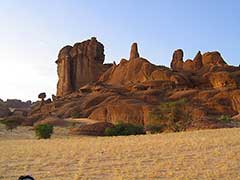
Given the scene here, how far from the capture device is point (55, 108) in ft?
227

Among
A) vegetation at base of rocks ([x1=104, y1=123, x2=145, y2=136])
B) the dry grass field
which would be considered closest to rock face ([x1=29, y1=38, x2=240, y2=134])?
vegetation at base of rocks ([x1=104, y1=123, x2=145, y2=136])

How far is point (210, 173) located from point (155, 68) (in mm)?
64478

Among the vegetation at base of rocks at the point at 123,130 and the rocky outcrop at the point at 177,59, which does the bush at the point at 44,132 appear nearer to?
the vegetation at base of rocks at the point at 123,130

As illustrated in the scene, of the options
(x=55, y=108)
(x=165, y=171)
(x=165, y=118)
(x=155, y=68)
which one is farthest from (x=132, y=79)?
(x=165, y=171)

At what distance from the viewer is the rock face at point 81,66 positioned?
306 ft

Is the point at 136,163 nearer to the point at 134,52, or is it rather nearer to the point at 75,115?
the point at 75,115

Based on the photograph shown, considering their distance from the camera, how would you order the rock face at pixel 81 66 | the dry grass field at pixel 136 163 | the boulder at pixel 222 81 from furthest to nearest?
1. the rock face at pixel 81 66
2. the boulder at pixel 222 81
3. the dry grass field at pixel 136 163

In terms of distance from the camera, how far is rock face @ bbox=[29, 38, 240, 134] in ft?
176

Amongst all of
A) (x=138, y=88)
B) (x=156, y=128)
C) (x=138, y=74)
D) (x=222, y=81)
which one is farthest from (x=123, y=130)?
(x=138, y=74)

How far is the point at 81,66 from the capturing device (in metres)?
94.0

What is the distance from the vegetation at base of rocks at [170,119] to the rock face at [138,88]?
3.68 ft

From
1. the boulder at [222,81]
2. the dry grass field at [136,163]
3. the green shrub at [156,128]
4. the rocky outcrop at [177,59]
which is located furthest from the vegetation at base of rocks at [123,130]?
the rocky outcrop at [177,59]

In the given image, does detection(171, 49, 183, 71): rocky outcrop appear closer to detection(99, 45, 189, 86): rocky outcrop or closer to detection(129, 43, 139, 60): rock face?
detection(99, 45, 189, 86): rocky outcrop

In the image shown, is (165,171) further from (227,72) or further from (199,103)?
(227,72)
